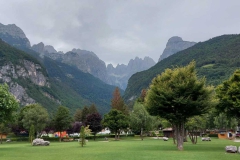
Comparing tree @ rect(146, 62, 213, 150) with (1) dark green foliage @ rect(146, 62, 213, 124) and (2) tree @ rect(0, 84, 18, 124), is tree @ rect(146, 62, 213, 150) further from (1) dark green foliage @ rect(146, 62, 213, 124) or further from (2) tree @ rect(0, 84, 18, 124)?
(2) tree @ rect(0, 84, 18, 124)

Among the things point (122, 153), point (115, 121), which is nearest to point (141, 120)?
point (115, 121)

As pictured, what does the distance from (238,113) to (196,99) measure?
563cm

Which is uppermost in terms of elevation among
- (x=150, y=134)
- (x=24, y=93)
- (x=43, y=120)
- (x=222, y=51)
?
(x=222, y=51)

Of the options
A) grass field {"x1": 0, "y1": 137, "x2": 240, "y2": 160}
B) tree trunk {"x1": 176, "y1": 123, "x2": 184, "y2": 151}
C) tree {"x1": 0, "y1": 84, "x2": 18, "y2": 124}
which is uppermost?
tree {"x1": 0, "y1": 84, "x2": 18, "y2": 124}

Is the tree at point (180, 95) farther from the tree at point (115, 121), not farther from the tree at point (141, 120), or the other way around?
the tree at point (115, 121)

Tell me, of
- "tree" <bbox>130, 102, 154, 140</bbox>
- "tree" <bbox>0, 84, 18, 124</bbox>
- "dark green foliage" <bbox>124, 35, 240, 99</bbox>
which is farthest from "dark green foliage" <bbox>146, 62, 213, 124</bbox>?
"dark green foliage" <bbox>124, 35, 240, 99</bbox>

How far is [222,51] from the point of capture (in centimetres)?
17575

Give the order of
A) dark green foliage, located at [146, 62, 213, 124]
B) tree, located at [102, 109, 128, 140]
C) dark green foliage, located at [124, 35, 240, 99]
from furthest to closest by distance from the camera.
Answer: dark green foliage, located at [124, 35, 240, 99] < tree, located at [102, 109, 128, 140] < dark green foliage, located at [146, 62, 213, 124]

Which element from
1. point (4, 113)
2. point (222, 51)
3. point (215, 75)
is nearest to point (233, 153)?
point (4, 113)

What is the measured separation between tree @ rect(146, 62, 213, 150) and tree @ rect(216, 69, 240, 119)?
2042mm

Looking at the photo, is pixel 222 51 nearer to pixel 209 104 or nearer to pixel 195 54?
pixel 195 54

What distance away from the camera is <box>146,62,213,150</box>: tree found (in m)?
26.1

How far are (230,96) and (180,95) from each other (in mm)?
5508

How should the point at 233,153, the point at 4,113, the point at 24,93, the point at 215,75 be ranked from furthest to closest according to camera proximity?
1. the point at 24,93
2. the point at 215,75
3. the point at 4,113
4. the point at 233,153
